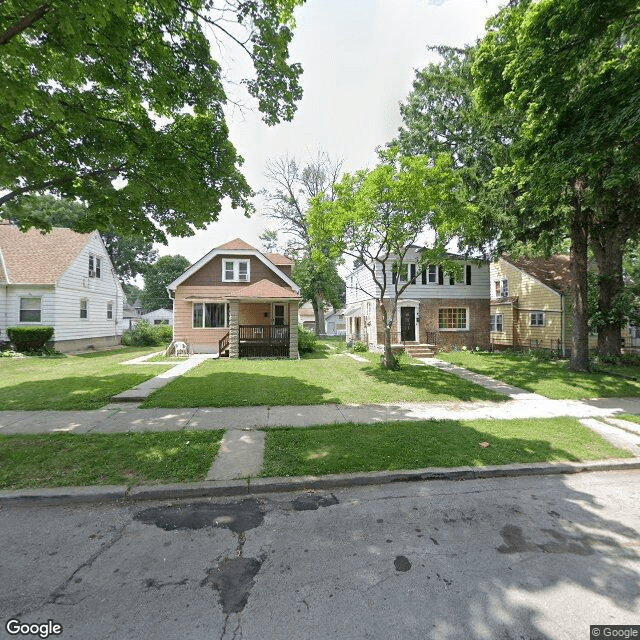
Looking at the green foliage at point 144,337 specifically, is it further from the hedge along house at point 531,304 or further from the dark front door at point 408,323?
the hedge along house at point 531,304

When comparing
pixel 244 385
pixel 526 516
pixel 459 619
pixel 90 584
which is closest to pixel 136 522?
pixel 90 584

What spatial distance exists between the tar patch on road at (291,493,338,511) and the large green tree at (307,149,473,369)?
8669 mm

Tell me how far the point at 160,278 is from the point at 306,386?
62.1 metres

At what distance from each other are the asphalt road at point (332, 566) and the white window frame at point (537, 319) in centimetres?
1923

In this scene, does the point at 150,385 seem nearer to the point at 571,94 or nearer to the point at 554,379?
the point at 554,379

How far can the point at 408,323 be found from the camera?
797 inches

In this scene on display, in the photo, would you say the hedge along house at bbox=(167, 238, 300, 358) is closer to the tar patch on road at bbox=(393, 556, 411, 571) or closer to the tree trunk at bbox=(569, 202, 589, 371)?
the tree trunk at bbox=(569, 202, 589, 371)

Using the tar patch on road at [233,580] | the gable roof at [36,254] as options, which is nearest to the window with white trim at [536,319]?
the tar patch on road at [233,580]

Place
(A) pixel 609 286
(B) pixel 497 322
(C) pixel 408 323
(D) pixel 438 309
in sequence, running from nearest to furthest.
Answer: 1. (A) pixel 609 286
2. (C) pixel 408 323
3. (D) pixel 438 309
4. (B) pixel 497 322

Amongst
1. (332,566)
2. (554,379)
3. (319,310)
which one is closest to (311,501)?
(332,566)

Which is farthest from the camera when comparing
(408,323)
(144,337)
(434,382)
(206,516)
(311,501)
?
(144,337)

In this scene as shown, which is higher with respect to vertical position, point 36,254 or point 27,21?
point 36,254

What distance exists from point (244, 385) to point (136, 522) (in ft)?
20.9

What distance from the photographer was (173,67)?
23.4ft
